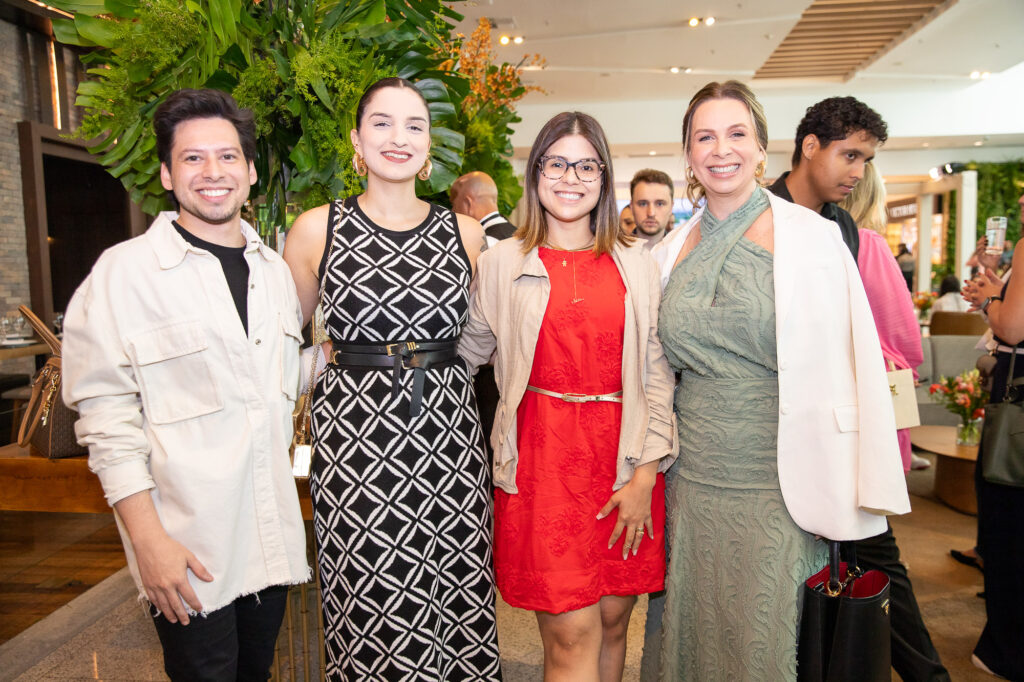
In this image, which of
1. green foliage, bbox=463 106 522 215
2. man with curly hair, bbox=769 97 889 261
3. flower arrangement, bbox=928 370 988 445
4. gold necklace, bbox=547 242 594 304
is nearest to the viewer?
gold necklace, bbox=547 242 594 304

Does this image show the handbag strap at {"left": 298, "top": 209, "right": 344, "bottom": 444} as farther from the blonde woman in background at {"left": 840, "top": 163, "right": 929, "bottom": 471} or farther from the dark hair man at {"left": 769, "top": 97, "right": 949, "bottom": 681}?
the blonde woman in background at {"left": 840, "top": 163, "right": 929, "bottom": 471}

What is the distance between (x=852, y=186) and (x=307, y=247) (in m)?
1.78

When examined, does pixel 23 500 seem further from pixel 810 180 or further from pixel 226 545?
pixel 810 180

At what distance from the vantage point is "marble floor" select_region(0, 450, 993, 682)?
9.87 feet

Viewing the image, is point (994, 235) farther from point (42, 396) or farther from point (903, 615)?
point (42, 396)

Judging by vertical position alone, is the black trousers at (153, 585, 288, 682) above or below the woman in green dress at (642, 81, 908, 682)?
below

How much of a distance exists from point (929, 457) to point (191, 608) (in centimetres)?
683

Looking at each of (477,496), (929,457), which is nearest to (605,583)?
(477,496)

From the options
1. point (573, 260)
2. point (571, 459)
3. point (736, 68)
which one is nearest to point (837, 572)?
point (571, 459)

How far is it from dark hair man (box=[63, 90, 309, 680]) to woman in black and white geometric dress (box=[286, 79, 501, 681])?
0.19 meters

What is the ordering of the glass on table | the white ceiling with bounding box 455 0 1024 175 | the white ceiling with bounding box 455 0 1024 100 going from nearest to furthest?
the glass on table → the white ceiling with bounding box 455 0 1024 100 → the white ceiling with bounding box 455 0 1024 175

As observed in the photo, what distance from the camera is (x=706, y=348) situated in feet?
6.10

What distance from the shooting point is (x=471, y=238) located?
2.09m

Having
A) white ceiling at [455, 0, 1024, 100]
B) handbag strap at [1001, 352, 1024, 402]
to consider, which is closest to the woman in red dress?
handbag strap at [1001, 352, 1024, 402]
